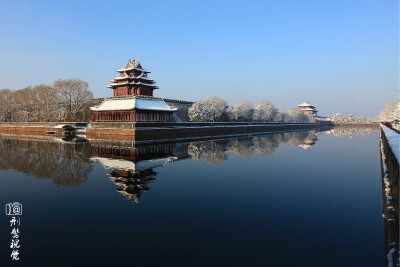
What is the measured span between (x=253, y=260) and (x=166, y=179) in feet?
33.6

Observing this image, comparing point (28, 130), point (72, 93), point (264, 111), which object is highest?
point (72, 93)

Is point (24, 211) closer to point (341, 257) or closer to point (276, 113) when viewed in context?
point (341, 257)

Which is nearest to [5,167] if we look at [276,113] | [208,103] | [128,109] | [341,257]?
[341,257]

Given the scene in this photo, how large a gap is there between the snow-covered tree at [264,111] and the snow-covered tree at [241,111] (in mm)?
5037

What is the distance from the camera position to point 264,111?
10112 cm

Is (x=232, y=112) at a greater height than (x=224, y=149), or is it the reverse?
(x=232, y=112)

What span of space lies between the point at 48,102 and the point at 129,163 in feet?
197

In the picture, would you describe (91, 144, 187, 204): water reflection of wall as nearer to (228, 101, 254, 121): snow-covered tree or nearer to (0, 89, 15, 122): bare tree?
(228, 101, 254, 121): snow-covered tree

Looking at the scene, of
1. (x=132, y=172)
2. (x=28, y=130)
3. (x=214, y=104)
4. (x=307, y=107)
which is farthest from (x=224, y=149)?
(x=307, y=107)

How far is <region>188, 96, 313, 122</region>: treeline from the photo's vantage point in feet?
235

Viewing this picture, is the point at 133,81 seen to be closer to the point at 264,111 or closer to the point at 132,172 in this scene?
the point at 132,172

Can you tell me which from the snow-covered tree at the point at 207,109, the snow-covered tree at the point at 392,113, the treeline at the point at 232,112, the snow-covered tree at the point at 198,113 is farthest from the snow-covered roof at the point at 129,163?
the treeline at the point at 232,112

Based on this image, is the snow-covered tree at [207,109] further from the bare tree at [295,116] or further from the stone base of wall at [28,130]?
the bare tree at [295,116]

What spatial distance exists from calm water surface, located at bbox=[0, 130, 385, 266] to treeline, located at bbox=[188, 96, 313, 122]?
52977mm
